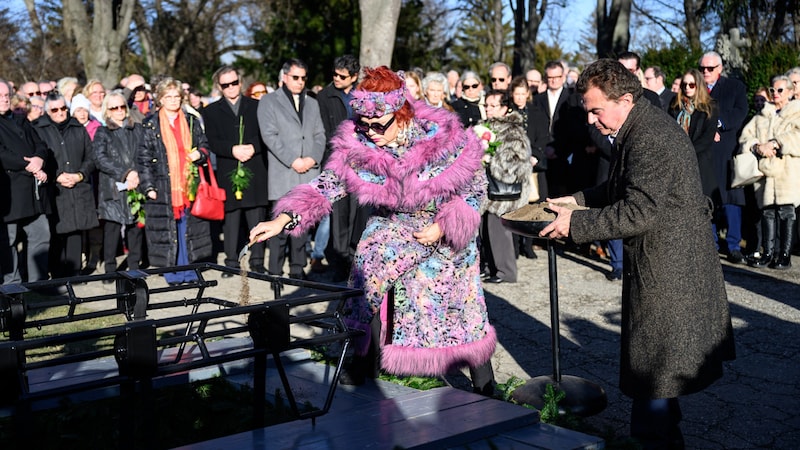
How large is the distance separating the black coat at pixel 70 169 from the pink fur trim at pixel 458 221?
19.8 feet

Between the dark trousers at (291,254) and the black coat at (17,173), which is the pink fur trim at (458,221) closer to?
the dark trousers at (291,254)

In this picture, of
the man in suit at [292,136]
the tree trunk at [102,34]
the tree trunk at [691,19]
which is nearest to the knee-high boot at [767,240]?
the man in suit at [292,136]

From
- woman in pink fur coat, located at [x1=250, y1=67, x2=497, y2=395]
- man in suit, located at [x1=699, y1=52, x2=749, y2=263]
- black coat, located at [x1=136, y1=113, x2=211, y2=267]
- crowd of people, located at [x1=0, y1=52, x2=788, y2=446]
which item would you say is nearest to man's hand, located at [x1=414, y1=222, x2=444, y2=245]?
woman in pink fur coat, located at [x1=250, y1=67, x2=497, y2=395]

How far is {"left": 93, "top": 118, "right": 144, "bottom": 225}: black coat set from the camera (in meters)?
9.52

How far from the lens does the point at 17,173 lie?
8.86 meters

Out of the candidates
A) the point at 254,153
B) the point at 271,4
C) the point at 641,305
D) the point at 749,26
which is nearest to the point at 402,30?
the point at 271,4

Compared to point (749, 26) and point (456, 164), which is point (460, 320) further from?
point (749, 26)

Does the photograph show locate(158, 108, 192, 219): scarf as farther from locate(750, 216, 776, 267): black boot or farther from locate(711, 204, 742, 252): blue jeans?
locate(750, 216, 776, 267): black boot

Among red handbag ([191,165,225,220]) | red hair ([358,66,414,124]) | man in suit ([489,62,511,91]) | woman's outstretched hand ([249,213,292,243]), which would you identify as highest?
man in suit ([489,62,511,91])

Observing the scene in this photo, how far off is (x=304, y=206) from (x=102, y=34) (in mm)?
20229

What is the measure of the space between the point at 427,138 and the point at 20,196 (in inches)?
223

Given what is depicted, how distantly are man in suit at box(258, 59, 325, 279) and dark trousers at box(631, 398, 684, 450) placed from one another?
18.6 ft

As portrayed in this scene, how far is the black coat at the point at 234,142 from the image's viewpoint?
959 cm

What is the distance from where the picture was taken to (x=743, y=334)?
682cm
